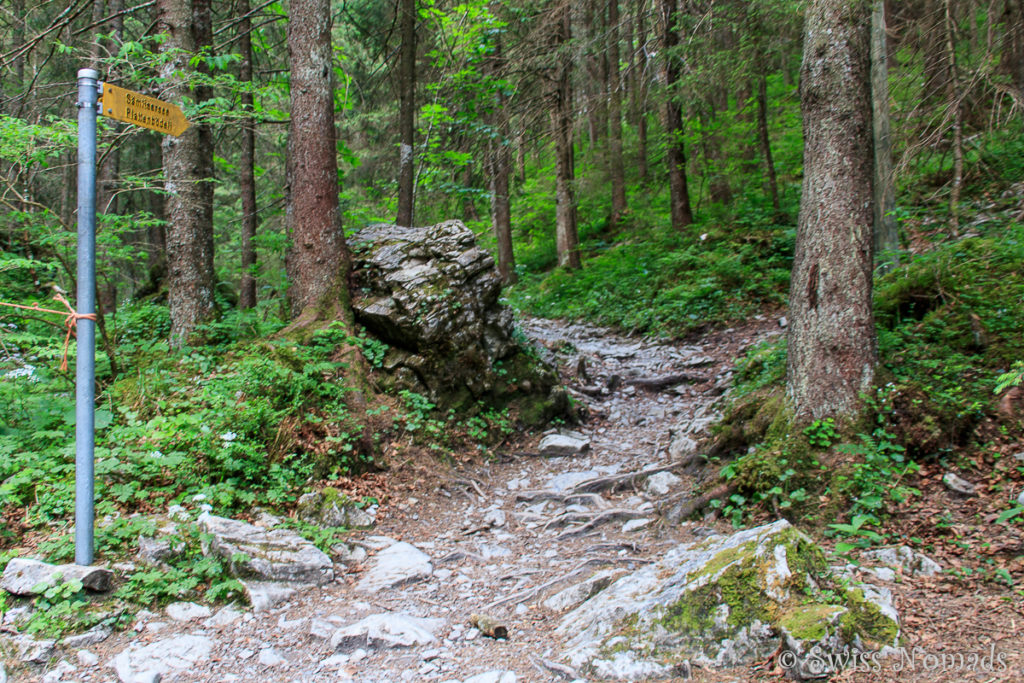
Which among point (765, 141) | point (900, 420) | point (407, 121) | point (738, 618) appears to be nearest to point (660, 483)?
point (900, 420)

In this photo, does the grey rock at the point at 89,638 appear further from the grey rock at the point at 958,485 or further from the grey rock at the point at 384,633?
the grey rock at the point at 958,485

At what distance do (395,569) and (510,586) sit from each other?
2.79 feet

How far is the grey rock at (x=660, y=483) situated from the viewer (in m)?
5.58

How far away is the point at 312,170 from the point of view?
6762 millimetres

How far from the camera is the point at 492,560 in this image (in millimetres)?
4500

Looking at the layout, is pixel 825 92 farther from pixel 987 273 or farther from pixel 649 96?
pixel 649 96

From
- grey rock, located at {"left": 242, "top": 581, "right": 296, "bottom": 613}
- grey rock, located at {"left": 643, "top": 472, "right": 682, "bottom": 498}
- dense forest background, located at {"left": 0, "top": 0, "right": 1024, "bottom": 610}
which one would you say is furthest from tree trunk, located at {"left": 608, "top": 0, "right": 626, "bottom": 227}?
grey rock, located at {"left": 242, "top": 581, "right": 296, "bottom": 613}

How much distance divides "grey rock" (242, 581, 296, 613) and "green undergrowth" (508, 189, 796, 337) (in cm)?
866

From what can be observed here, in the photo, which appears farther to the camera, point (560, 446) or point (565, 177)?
point (565, 177)

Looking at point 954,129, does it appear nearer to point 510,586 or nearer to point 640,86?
point 510,586

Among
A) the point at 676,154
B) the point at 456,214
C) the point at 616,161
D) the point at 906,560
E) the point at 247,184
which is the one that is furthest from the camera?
the point at 616,161

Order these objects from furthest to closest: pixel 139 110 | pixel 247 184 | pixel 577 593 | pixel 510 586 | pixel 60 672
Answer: pixel 247 184 < pixel 510 586 < pixel 577 593 < pixel 139 110 < pixel 60 672

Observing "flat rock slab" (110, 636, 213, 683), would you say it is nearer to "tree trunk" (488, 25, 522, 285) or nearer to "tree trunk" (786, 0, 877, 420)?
"tree trunk" (786, 0, 877, 420)

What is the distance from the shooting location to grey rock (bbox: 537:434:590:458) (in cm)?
686
